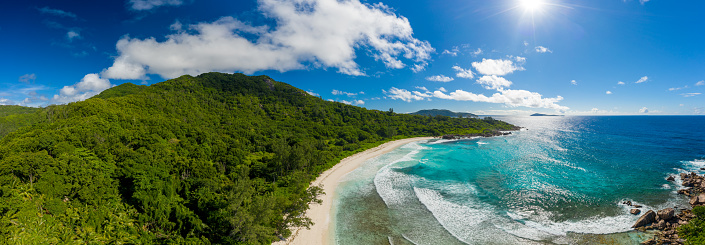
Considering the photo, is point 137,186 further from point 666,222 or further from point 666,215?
point 666,215

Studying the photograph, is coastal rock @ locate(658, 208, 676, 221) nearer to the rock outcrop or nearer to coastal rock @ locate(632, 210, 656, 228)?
the rock outcrop

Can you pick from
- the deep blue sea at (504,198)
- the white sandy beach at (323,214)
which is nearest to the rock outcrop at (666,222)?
the deep blue sea at (504,198)

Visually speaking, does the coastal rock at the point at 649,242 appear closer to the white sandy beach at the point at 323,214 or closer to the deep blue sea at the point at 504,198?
the deep blue sea at the point at 504,198

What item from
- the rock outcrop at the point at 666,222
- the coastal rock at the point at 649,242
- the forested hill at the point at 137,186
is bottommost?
the coastal rock at the point at 649,242

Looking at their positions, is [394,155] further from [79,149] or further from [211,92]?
[211,92]

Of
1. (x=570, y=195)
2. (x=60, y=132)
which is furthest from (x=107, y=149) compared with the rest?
(x=570, y=195)

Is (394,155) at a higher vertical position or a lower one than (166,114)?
lower

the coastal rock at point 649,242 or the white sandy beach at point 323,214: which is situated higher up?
the white sandy beach at point 323,214

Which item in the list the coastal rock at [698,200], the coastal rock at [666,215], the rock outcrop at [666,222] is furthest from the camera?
the coastal rock at [698,200]
